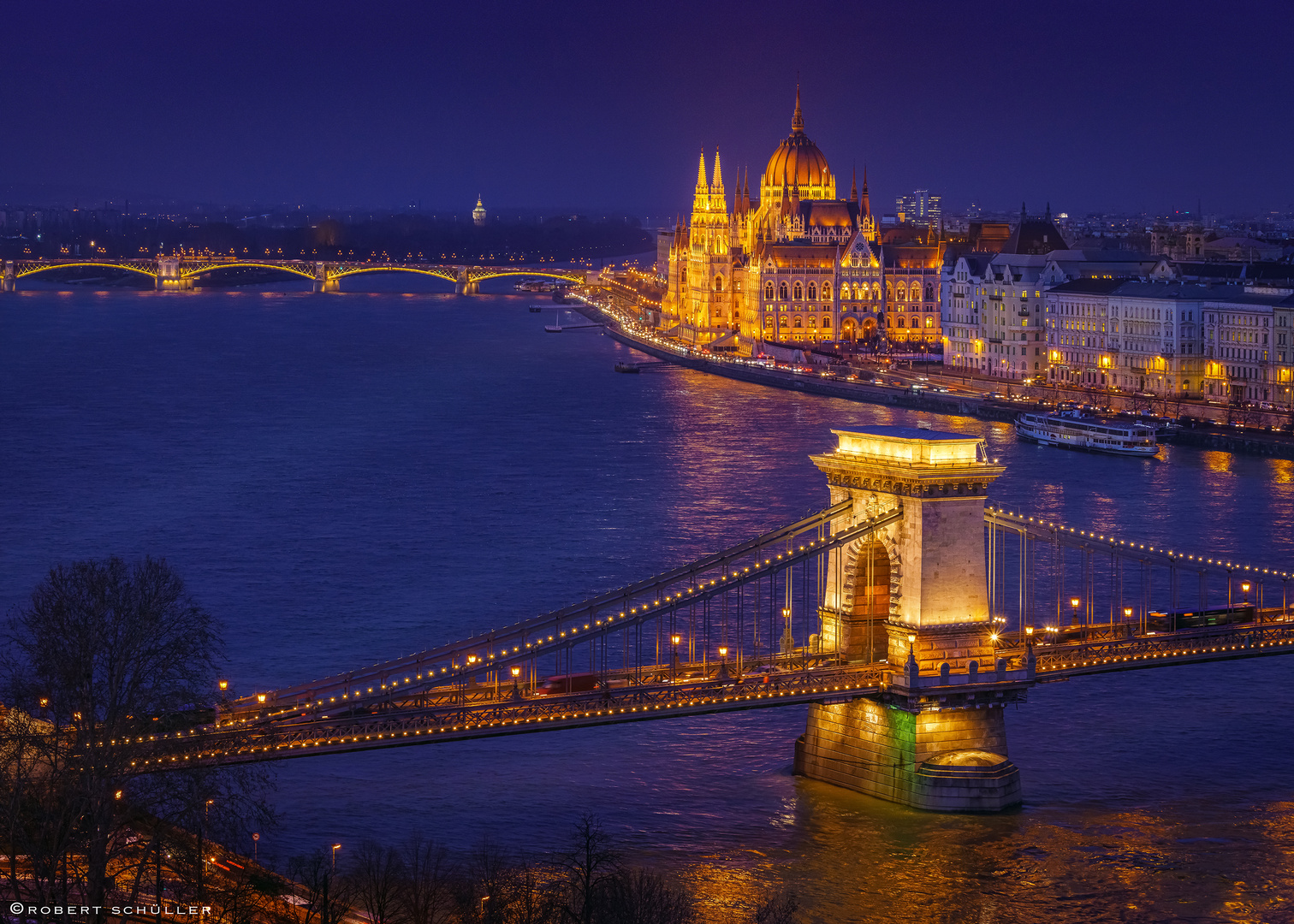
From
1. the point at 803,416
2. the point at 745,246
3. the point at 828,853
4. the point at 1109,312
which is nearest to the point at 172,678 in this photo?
the point at 828,853

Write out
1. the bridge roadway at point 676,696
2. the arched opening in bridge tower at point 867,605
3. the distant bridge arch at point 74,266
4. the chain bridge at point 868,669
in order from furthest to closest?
the distant bridge arch at point 74,266 < the arched opening in bridge tower at point 867,605 < the chain bridge at point 868,669 < the bridge roadway at point 676,696

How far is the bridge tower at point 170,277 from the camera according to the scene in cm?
14825

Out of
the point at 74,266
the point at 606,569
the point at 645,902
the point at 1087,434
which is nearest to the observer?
the point at 645,902

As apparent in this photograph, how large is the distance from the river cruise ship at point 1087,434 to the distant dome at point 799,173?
48250mm

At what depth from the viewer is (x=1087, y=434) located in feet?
172

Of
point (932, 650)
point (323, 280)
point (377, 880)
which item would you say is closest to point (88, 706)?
point (377, 880)

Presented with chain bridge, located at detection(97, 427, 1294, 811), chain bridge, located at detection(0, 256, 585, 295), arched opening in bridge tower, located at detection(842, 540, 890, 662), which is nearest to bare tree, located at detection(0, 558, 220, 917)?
chain bridge, located at detection(97, 427, 1294, 811)

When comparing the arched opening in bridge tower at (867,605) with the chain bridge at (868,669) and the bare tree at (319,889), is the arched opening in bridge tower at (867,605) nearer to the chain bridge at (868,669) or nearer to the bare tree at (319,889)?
the chain bridge at (868,669)

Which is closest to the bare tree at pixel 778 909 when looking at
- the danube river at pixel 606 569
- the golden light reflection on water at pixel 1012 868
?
the golden light reflection on water at pixel 1012 868

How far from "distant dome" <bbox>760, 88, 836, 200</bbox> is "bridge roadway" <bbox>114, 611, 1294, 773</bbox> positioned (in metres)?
81.6

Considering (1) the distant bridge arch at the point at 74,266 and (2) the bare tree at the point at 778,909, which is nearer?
(2) the bare tree at the point at 778,909

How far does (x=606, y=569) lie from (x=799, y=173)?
71715mm

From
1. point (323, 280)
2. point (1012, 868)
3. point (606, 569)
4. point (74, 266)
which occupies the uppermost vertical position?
point (74, 266)

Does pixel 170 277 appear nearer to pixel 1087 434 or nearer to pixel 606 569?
pixel 1087 434
